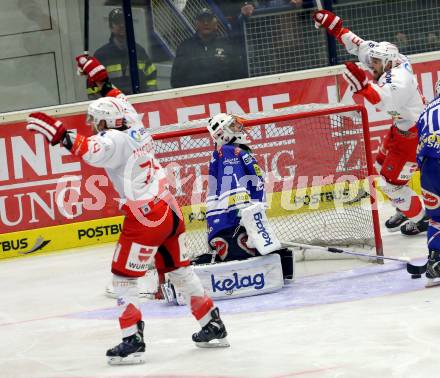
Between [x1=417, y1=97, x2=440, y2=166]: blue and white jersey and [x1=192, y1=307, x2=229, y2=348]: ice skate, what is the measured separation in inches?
63.9

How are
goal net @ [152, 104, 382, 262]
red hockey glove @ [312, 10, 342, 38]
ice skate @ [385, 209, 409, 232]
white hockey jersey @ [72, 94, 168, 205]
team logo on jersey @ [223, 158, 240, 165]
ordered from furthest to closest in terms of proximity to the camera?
ice skate @ [385, 209, 409, 232] < goal net @ [152, 104, 382, 262] < red hockey glove @ [312, 10, 342, 38] < team logo on jersey @ [223, 158, 240, 165] < white hockey jersey @ [72, 94, 168, 205]

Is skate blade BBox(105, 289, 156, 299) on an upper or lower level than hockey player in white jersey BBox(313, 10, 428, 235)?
lower

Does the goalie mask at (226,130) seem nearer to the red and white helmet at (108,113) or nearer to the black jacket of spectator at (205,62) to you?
the red and white helmet at (108,113)

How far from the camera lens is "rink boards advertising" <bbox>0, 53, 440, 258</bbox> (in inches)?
383

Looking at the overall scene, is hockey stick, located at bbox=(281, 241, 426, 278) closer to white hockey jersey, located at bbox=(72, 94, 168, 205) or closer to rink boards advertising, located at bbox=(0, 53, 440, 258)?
white hockey jersey, located at bbox=(72, 94, 168, 205)

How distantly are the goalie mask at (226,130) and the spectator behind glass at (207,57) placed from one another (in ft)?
9.77

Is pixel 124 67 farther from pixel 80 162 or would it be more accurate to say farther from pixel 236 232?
pixel 236 232

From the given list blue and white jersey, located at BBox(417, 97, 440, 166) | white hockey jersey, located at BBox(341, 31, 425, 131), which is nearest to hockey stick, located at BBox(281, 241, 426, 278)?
blue and white jersey, located at BBox(417, 97, 440, 166)

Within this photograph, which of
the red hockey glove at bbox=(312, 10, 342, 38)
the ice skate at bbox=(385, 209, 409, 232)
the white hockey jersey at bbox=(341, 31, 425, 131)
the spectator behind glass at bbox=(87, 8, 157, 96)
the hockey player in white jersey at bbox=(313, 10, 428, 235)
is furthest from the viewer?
the spectator behind glass at bbox=(87, 8, 157, 96)

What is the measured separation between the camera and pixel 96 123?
5605 mm

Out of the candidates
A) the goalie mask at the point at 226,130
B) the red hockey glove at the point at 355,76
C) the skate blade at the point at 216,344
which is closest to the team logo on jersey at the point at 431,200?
the red hockey glove at the point at 355,76

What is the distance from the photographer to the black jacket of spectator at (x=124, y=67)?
10.1m

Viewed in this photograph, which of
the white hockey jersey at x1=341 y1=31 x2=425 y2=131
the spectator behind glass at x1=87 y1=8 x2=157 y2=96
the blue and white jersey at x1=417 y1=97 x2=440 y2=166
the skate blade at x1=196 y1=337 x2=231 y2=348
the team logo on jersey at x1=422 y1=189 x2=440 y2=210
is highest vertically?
the spectator behind glass at x1=87 y1=8 x2=157 y2=96

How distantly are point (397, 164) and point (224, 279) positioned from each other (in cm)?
186
